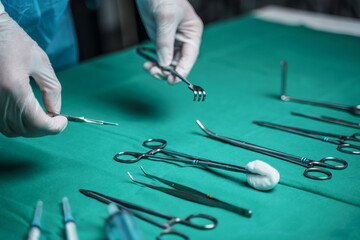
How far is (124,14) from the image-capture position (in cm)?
362

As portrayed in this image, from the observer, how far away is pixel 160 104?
1585mm

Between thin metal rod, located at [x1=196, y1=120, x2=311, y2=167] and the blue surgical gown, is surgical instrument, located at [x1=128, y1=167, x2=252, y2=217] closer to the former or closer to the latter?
thin metal rod, located at [x1=196, y1=120, x2=311, y2=167]

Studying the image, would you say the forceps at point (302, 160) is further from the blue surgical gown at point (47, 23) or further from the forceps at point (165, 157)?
the blue surgical gown at point (47, 23)

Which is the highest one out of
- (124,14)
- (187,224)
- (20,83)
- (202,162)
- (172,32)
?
(124,14)

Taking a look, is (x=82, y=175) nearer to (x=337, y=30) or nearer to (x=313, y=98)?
(x=313, y=98)

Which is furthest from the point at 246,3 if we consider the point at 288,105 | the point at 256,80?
the point at 288,105

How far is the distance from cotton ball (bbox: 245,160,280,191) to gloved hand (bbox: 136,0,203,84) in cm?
53

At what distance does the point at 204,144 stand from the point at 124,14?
8.48 feet

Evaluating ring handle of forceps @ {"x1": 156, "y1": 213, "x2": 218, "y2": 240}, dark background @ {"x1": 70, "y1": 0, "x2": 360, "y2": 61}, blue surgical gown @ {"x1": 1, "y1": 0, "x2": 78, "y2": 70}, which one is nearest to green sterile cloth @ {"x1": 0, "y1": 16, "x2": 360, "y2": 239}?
ring handle of forceps @ {"x1": 156, "y1": 213, "x2": 218, "y2": 240}

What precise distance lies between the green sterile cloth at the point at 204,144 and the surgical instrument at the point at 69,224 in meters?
0.03

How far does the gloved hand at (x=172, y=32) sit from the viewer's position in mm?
1452

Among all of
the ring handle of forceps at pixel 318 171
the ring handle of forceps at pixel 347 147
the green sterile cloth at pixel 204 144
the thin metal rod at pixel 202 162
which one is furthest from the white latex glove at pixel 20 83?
the ring handle of forceps at pixel 347 147

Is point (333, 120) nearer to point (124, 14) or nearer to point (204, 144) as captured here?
point (204, 144)

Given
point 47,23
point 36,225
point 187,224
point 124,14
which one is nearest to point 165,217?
point 187,224
